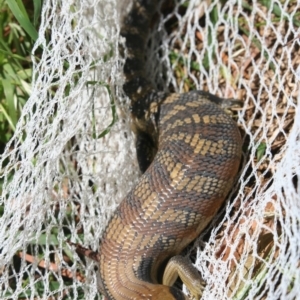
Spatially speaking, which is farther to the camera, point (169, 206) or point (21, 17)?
point (169, 206)

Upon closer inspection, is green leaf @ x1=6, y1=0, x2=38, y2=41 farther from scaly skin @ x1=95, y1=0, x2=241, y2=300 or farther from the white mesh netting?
scaly skin @ x1=95, y1=0, x2=241, y2=300

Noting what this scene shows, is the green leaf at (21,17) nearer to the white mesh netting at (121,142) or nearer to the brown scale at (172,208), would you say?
the white mesh netting at (121,142)

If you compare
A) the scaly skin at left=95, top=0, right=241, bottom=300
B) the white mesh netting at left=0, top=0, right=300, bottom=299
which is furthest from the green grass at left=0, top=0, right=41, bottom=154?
the scaly skin at left=95, top=0, right=241, bottom=300

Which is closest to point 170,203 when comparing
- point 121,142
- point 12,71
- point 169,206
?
point 169,206

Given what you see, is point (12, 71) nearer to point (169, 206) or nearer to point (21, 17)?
point (21, 17)

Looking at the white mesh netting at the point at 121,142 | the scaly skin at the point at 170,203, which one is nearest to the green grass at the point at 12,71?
the white mesh netting at the point at 121,142
